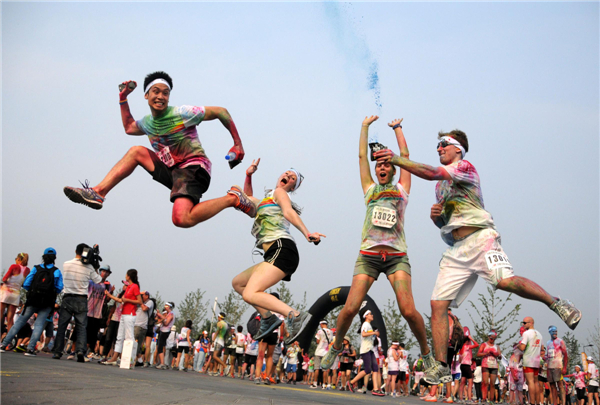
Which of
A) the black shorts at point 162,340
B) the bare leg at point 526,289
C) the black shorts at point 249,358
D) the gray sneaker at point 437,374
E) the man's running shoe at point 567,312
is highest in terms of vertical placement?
the bare leg at point 526,289

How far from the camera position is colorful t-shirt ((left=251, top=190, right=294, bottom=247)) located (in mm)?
6625

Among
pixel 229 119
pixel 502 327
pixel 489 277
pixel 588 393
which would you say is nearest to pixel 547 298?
pixel 489 277

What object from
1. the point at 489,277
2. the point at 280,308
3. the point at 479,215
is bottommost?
the point at 280,308

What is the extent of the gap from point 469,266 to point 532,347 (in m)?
8.66

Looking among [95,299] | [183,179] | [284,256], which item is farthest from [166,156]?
[95,299]

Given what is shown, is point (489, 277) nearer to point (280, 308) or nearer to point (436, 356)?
point (436, 356)

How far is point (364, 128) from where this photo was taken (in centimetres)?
722

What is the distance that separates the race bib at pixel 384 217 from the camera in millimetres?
6430

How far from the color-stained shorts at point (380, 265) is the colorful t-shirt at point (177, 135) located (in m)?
2.20

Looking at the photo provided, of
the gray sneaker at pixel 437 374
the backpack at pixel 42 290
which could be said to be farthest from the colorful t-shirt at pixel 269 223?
the backpack at pixel 42 290

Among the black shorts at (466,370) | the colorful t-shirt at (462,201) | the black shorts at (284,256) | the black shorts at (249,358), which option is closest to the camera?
the colorful t-shirt at (462,201)

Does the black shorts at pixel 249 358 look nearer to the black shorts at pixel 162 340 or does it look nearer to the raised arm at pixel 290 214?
the black shorts at pixel 162 340

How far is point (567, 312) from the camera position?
535 centimetres

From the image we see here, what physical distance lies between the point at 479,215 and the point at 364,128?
2071 millimetres
